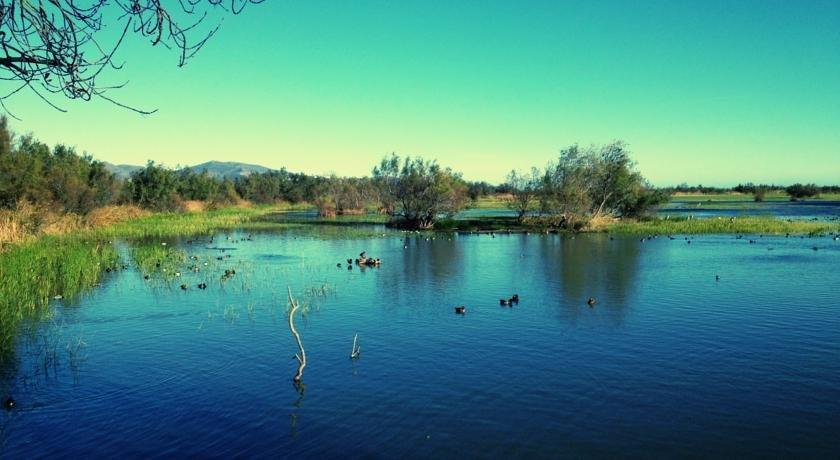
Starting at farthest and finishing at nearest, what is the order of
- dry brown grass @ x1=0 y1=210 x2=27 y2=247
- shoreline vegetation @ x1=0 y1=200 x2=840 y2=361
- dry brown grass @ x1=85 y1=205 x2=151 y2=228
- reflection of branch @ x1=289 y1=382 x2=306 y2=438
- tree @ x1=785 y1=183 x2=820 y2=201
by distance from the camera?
tree @ x1=785 y1=183 x2=820 y2=201
dry brown grass @ x1=85 y1=205 x2=151 y2=228
dry brown grass @ x1=0 y1=210 x2=27 y2=247
shoreline vegetation @ x1=0 y1=200 x2=840 y2=361
reflection of branch @ x1=289 y1=382 x2=306 y2=438

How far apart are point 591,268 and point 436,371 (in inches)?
880

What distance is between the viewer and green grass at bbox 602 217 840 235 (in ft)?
194

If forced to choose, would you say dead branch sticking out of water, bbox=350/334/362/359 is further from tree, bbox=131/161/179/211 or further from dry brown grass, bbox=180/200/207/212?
dry brown grass, bbox=180/200/207/212

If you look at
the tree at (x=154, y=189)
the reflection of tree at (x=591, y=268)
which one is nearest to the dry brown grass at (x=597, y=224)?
the reflection of tree at (x=591, y=268)

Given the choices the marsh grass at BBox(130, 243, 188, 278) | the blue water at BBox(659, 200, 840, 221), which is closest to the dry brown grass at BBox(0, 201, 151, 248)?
the marsh grass at BBox(130, 243, 188, 278)

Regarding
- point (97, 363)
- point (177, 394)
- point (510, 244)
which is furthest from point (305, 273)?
point (510, 244)

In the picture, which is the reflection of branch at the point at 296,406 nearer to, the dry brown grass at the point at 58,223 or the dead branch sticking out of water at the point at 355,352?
the dead branch sticking out of water at the point at 355,352

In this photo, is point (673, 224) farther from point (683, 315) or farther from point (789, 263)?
point (683, 315)

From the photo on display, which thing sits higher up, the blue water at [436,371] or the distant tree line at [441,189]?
the distant tree line at [441,189]

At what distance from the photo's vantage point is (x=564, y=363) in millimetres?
16609

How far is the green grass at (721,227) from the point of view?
5928 cm

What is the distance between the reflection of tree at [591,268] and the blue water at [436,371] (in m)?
0.33

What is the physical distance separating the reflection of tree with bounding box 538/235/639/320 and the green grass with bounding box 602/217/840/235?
28.5 feet

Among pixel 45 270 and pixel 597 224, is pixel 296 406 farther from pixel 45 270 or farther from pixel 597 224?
pixel 597 224
